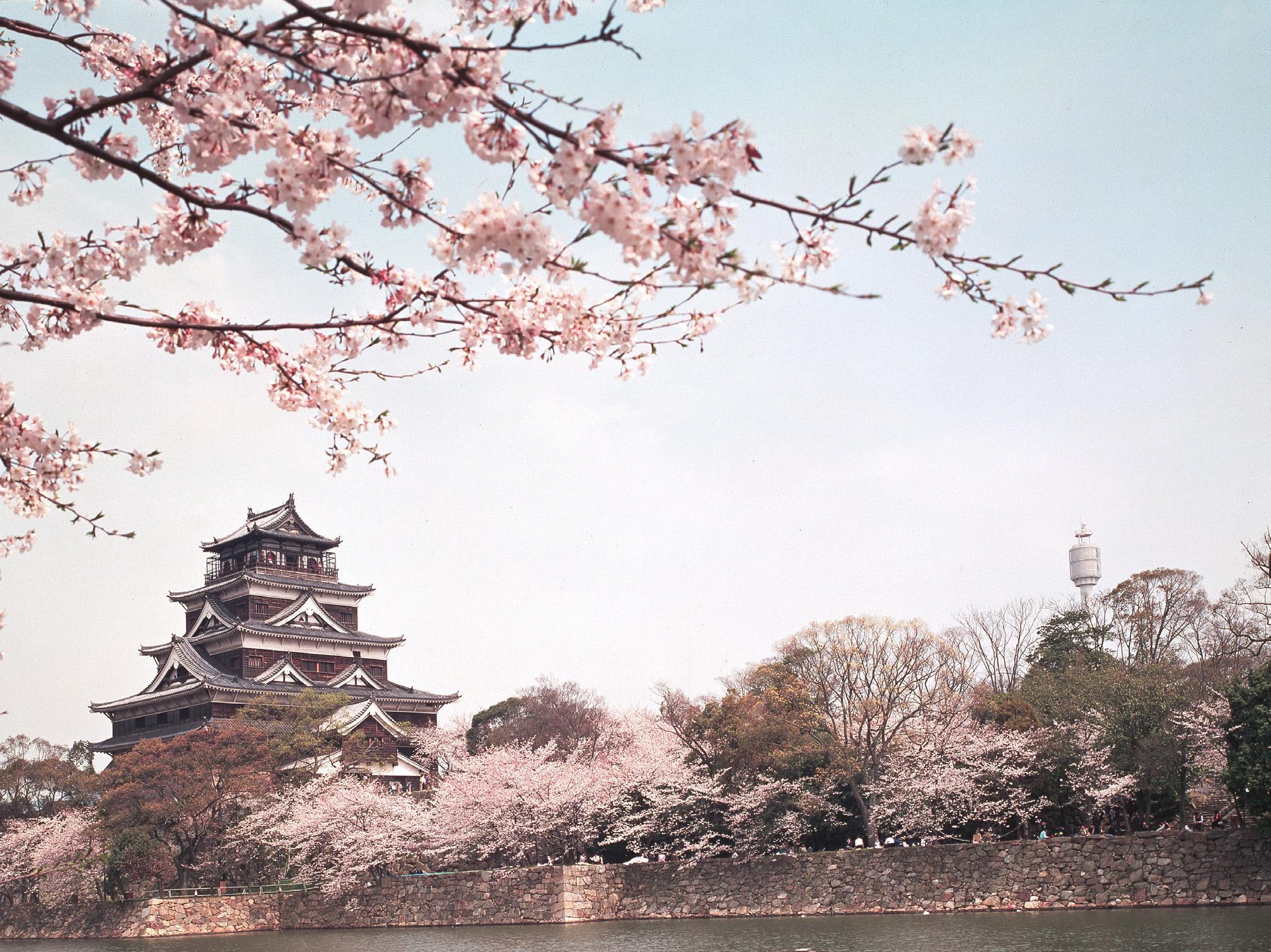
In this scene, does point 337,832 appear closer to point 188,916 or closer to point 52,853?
point 188,916

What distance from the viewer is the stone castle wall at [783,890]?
1828 cm

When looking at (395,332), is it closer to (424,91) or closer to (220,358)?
(220,358)

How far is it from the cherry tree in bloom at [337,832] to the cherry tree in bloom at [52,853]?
14.0ft

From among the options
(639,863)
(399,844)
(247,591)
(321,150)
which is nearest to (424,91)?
(321,150)

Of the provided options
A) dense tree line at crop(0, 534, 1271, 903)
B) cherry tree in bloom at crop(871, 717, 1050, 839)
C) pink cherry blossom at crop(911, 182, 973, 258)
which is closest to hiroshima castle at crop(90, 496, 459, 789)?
dense tree line at crop(0, 534, 1271, 903)

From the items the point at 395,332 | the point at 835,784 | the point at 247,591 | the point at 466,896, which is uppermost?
the point at 247,591

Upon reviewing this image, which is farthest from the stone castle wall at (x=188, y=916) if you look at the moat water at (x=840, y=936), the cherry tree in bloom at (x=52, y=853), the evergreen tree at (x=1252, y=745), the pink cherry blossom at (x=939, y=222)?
the pink cherry blossom at (x=939, y=222)

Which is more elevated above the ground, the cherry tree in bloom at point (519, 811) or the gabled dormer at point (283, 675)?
the gabled dormer at point (283, 675)

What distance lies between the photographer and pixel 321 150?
122 inches

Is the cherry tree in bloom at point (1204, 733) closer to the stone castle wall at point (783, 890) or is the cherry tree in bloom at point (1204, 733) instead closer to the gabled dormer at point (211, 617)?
the stone castle wall at point (783, 890)

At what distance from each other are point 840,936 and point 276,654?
25.3 meters

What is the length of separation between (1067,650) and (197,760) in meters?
25.0

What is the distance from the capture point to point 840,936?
1673cm

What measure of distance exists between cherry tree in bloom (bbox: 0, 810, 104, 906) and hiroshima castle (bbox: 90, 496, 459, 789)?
4590mm
